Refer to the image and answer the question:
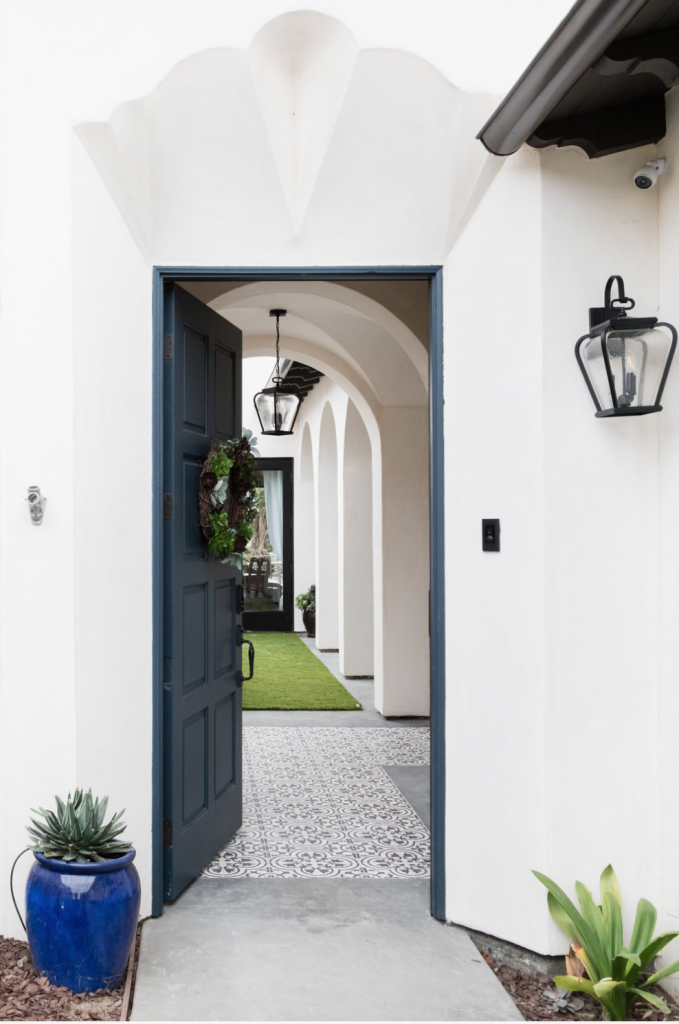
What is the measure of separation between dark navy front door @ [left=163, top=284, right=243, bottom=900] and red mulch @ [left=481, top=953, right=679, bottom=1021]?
145 centimetres

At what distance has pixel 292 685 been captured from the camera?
28.8 ft

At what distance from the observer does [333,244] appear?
355 centimetres

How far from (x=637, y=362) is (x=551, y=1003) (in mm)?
2100

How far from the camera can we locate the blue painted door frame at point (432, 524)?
11.3 feet

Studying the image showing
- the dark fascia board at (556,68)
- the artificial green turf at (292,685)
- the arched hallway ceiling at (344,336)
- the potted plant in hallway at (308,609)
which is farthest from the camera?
the potted plant in hallway at (308,609)

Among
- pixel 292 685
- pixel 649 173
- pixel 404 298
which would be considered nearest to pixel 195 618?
pixel 649 173

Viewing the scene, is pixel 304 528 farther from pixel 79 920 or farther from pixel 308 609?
pixel 79 920

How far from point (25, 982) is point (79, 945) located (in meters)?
0.26

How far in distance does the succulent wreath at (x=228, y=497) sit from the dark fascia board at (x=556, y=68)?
179 cm

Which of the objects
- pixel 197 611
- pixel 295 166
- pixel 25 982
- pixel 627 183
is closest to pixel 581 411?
pixel 627 183

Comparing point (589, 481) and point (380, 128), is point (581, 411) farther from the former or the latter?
point (380, 128)

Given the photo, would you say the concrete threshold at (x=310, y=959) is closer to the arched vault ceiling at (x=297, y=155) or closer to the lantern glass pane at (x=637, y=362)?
the lantern glass pane at (x=637, y=362)

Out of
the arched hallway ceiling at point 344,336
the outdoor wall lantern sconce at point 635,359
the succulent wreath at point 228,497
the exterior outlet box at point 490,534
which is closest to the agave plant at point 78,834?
the succulent wreath at point 228,497

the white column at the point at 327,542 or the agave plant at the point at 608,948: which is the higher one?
the white column at the point at 327,542
